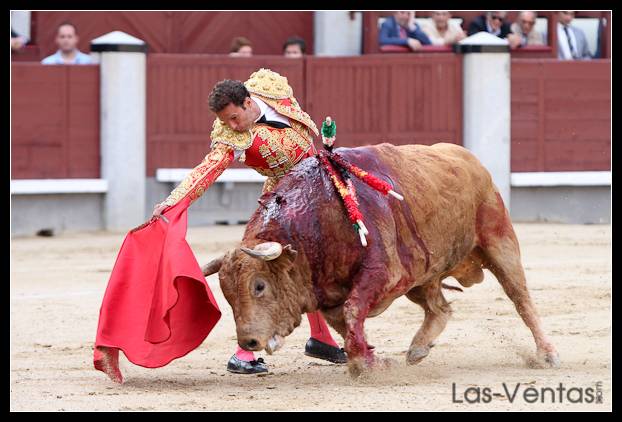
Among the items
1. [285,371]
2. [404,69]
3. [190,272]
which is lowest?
[285,371]

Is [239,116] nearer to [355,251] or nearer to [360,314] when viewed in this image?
[355,251]

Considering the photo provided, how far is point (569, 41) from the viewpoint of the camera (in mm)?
11836

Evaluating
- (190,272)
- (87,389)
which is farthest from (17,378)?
(190,272)

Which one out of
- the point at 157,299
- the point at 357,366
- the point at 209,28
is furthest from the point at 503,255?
the point at 209,28

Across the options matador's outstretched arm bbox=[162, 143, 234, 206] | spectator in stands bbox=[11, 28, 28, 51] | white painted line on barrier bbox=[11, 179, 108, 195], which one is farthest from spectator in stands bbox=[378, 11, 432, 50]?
matador's outstretched arm bbox=[162, 143, 234, 206]

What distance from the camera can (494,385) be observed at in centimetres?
491

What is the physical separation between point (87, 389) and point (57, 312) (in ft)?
6.72

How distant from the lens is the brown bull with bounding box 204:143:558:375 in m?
4.80

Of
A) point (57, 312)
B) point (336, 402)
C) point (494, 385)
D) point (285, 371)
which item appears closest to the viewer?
point (336, 402)

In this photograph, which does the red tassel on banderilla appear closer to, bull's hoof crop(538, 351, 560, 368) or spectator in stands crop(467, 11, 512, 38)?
bull's hoof crop(538, 351, 560, 368)

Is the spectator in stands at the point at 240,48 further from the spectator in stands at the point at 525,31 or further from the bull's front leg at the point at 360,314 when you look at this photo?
the bull's front leg at the point at 360,314

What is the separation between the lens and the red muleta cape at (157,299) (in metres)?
5.04

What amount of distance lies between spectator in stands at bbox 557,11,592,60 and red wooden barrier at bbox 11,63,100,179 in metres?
3.77

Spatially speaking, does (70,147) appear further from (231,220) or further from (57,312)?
(57,312)
